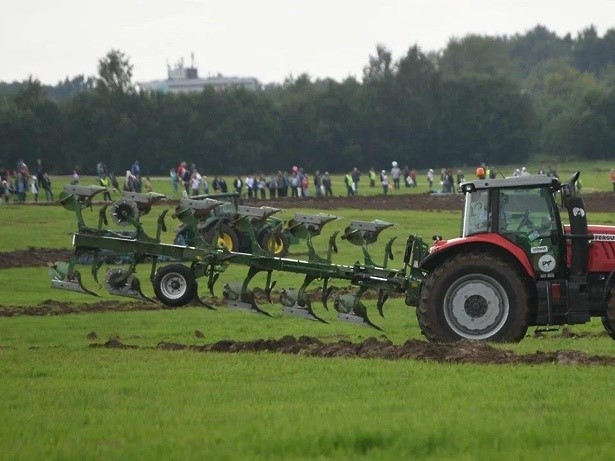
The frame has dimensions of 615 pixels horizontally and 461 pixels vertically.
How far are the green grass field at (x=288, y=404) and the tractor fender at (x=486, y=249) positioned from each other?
1.12m

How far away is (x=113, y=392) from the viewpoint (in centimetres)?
1505

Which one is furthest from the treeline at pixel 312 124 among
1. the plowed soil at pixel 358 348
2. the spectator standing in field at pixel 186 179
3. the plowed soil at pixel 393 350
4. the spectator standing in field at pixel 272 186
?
the plowed soil at pixel 393 350

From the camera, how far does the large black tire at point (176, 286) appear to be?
2255 centimetres

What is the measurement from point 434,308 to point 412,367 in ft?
9.72

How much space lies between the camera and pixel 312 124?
401 feet

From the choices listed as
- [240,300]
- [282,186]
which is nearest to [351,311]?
[240,300]

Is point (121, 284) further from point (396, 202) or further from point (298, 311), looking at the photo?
point (396, 202)

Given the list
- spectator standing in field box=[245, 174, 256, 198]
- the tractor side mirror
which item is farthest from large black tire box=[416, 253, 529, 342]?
spectator standing in field box=[245, 174, 256, 198]

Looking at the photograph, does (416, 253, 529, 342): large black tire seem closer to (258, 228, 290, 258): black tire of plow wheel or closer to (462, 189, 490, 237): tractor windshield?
(462, 189, 490, 237): tractor windshield

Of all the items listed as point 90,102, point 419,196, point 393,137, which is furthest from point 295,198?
point 393,137

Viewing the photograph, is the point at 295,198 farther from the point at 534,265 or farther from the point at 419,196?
the point at 534,265

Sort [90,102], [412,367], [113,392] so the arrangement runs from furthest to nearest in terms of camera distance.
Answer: [90,102] → [412,367] → [113,392]

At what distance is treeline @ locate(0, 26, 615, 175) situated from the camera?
106250mm

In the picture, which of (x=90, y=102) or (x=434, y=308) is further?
(x=90, y=102)
